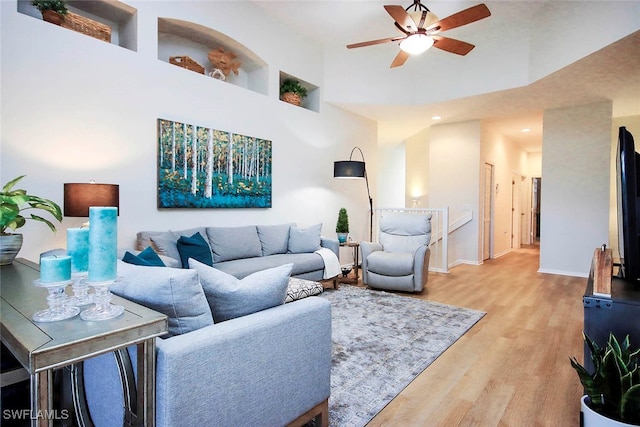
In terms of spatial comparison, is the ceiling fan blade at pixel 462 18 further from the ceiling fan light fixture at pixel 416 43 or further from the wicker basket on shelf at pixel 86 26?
the wicker basket on shelf at pixel 86 26

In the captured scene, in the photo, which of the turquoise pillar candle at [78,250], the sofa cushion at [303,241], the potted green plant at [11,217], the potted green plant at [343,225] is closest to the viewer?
the turquoise pillar candle at [78,250]

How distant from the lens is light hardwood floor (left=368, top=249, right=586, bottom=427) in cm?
183

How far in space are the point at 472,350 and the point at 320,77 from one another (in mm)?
4505

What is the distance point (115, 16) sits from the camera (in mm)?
3438

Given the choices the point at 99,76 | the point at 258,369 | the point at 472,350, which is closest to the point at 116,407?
the point at 258,369

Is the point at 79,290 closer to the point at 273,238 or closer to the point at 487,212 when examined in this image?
the point at 273,238

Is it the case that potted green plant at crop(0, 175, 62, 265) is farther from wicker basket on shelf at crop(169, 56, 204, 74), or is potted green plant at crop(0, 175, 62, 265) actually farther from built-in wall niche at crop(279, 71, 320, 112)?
built-in wall niche at crop(279, 71, 320, 112)

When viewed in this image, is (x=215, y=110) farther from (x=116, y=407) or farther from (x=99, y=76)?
(x=116, y=407)

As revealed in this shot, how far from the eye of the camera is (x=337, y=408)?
1.87 m

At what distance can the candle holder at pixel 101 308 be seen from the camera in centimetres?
109

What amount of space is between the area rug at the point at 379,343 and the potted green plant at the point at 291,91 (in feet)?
9.30

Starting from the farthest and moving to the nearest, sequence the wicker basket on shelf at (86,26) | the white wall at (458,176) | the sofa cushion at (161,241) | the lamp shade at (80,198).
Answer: the white wall at (458,176)
the sofa cushion at (161,241)
the wicker basket on shelf at (86,26)
the lamp shade at (80,198)

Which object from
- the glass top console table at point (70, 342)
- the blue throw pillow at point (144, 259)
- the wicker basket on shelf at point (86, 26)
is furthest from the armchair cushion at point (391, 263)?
the wicker basket on shelf at point (86, 26)

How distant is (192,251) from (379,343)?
1.90 metres
